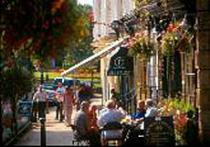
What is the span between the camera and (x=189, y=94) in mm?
18703

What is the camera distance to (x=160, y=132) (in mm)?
15758

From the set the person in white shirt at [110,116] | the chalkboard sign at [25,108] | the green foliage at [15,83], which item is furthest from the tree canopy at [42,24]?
the chalkboard sign at [25,108]

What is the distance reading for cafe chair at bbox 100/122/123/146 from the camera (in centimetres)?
1696

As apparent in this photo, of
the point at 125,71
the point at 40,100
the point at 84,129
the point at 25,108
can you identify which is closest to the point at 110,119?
the point at 84,129

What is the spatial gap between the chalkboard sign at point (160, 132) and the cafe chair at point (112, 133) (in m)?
1.22

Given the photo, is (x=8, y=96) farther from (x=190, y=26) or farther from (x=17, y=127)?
(x=190, y=26)

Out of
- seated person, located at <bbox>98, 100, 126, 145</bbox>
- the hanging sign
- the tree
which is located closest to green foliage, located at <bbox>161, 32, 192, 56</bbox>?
seated person, located at <bbox>98, 100, 126, 145</bbox>

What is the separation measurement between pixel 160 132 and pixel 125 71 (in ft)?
43.2

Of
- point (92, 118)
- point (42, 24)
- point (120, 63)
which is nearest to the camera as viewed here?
point (42, 24)

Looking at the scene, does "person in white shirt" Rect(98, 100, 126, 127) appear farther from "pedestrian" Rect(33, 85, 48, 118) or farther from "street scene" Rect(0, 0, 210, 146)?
"pedestrian" Rect(33, 85, 48, 118)

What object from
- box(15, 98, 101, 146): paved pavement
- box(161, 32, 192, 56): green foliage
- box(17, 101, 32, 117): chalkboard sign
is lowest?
box(15, 98, 101, 146): paved pavement

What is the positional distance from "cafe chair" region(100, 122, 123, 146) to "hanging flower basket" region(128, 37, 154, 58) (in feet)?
13.1

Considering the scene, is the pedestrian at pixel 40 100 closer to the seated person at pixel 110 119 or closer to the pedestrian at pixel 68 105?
the pedestrian at pixel 68 105

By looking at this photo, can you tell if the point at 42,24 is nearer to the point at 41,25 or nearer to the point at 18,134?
the point at 41,25
